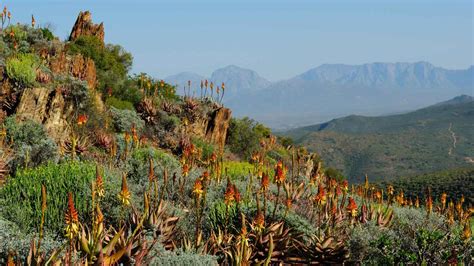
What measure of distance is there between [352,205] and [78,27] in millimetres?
21261

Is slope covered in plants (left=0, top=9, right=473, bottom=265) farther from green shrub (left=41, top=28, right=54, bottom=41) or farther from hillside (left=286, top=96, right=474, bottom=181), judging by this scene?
hillside (left=286, top=96, right=474, bottom=181)

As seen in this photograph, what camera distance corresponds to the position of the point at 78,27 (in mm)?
25375

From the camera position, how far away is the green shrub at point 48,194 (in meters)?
7.44

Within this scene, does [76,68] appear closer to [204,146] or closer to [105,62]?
[105,62]

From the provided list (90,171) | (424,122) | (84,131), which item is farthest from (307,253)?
(424,122)

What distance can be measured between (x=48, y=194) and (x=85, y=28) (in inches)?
759

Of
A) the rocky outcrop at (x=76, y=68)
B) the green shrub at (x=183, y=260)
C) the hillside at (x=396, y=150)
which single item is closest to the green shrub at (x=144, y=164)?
the green shrub at (x=183, y=260)

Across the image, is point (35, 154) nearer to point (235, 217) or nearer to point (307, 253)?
point (235, 217)

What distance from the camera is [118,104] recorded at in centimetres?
1797

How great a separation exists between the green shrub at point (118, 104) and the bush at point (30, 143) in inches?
215

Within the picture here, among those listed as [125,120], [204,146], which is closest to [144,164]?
[125,120]

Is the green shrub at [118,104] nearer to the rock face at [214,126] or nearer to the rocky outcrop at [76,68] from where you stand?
the rocky outcrop at [76,68]

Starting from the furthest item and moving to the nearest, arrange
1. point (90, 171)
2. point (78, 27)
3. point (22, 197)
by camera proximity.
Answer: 1. point (78, 27)
2. point (90, 171)
3. point (22, 197)

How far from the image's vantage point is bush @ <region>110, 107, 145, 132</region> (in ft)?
53.8
